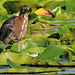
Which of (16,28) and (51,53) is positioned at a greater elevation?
(16,28)

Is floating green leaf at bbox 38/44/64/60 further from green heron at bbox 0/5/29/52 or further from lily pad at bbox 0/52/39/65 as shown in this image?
green heron at bbox 0/5/29/52

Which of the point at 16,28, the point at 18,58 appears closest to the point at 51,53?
the point at 18,58

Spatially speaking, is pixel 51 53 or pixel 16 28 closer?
pixel 51 53

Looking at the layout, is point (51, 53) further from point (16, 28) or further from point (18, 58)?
point (16, 28)

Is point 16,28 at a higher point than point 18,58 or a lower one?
higher

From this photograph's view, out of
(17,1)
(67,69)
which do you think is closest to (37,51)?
(67,69)

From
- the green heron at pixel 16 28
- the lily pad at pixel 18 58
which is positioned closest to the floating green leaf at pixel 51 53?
Answer: the lily pad at pixel 18 58

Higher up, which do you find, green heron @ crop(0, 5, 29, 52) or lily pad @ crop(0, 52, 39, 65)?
green heron @ crop(0, 5, 29, 52)

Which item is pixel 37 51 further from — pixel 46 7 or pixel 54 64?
pixel 46 7

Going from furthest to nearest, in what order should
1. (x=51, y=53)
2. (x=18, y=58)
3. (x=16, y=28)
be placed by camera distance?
(x=16, y=28) < (x=51, y=53) < (x=18, y=58)

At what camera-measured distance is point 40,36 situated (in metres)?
4.80

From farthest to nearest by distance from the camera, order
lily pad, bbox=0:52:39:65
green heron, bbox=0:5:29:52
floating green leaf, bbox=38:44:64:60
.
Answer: green heron, bbox=0:5:29:52, floating green leaf, bbox=38:44:64:60, lily pad, bbox=0:52:39:65

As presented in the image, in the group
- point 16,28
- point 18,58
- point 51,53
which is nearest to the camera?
point 18,58

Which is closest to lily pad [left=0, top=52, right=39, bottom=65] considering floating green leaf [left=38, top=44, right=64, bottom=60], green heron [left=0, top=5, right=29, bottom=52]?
floating green leaf [left=38, top=44, right=64, bottom=60]
